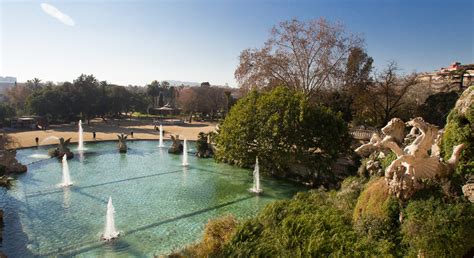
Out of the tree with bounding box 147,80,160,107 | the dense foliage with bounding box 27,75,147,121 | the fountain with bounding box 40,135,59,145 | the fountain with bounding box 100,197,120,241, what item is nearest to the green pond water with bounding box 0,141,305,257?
the fountain with bounding box 100,197,120,241

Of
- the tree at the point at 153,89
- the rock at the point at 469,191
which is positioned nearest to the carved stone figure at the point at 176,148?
the rock at the point at 469,191

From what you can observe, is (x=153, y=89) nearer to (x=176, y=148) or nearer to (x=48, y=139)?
(x=48, y=139)

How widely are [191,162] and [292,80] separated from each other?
15.6 m

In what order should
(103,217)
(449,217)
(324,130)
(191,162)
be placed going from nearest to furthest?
(449,217) < (103,217) < (324,130) < (191,162)

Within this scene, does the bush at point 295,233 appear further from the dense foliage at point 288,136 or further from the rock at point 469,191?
the dense foliage at point 288,136

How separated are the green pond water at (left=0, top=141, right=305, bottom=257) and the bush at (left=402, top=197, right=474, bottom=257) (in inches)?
320

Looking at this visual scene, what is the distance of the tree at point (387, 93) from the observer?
98.5 ft

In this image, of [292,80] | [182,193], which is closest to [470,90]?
[182,193]

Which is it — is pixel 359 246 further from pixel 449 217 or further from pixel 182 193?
pixel 182 193

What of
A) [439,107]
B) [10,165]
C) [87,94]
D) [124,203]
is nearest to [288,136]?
[124,203]

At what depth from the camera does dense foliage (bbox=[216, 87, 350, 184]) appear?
19562 mm

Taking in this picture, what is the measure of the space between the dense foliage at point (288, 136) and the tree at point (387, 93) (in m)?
12.6

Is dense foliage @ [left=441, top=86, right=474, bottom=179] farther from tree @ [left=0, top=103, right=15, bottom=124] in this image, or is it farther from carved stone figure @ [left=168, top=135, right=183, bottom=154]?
tree @ [left=0, top=103, right=15, bottom=124]

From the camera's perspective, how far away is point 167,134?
4084 centimetres
